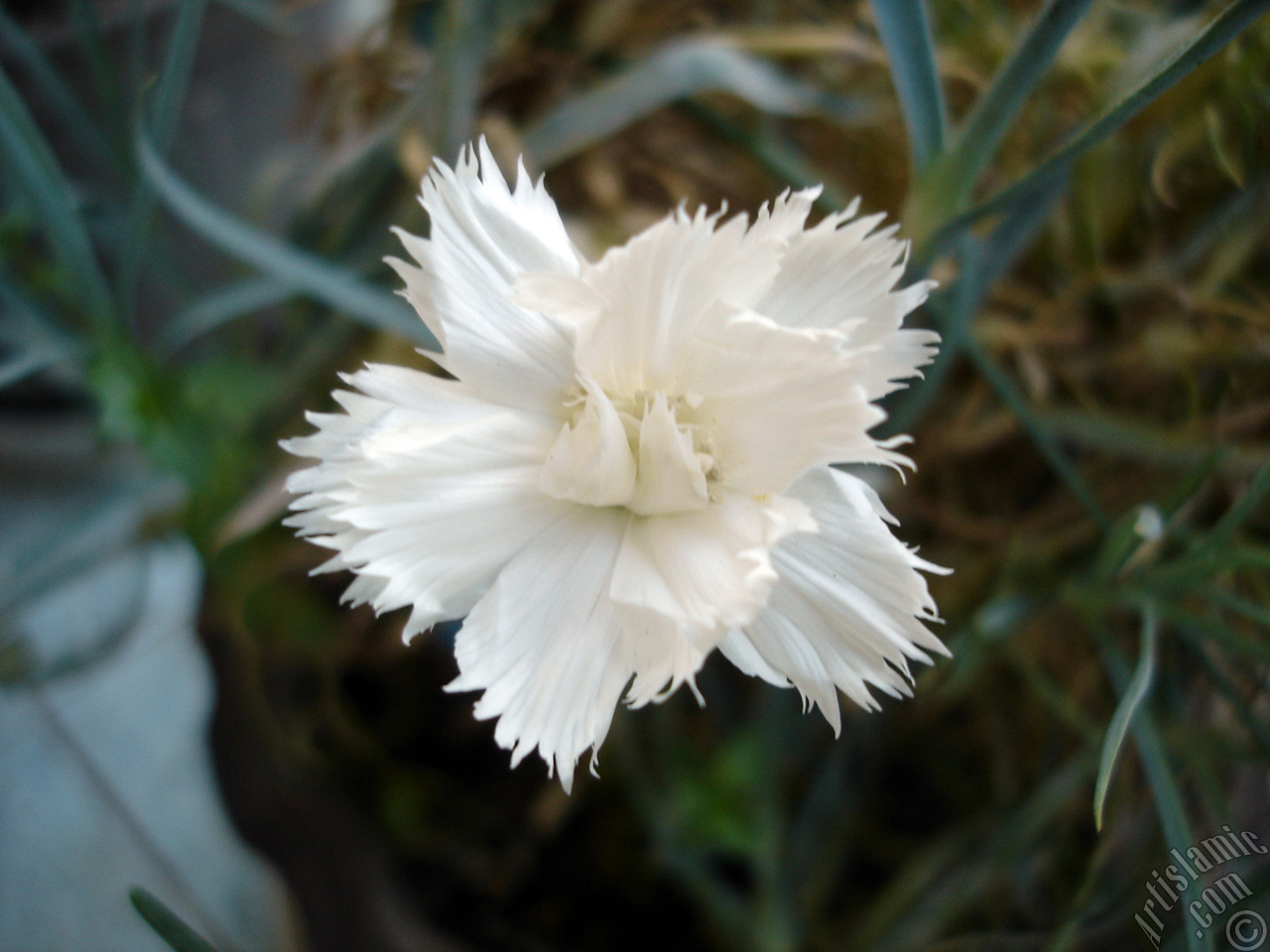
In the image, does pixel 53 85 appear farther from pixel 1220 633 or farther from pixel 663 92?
pixel 1220 633

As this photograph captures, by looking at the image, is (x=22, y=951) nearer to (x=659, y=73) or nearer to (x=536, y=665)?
(x=536, y=665)

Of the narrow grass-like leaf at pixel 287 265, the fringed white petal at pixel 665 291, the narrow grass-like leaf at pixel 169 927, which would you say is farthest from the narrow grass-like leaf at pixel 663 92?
the narrow grass-like leaf at pixel 169 927

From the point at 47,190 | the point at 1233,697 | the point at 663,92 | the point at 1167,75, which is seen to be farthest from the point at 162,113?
the point at 1233,697

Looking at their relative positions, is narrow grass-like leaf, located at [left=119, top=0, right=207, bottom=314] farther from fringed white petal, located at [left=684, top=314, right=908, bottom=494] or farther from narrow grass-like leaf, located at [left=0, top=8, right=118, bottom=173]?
fringed white petal, located at [left=684, top=314, right=908, bottom=494]

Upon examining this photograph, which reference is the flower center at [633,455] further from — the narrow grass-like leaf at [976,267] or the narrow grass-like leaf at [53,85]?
the narrow grass-like leaf at [53,85]

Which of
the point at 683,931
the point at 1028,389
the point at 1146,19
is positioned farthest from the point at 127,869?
the point at 1146,19

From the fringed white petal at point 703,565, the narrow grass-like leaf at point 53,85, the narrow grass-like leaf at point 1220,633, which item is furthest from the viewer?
the narrow grass-like leaf at point 53,85
